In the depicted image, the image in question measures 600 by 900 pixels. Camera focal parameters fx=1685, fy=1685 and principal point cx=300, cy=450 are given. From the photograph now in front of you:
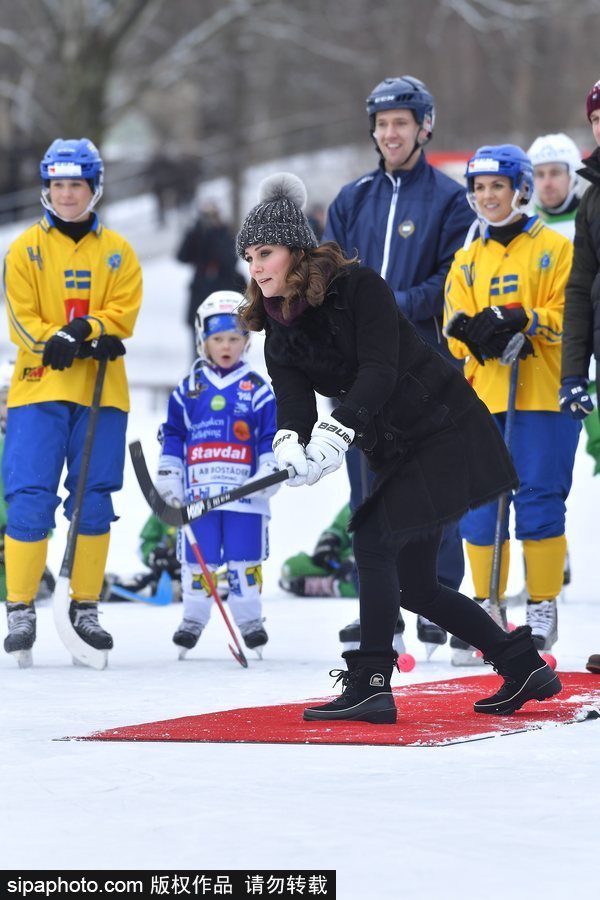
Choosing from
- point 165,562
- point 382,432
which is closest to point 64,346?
point 382,432

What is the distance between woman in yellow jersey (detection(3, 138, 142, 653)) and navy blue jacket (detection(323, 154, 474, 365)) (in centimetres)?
86

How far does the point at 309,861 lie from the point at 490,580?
3.11 metres

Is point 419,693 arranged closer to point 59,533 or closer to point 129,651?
point 129,651

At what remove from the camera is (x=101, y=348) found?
5.88m

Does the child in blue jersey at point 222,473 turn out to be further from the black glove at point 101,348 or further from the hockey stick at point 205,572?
the black glove at point 101,348

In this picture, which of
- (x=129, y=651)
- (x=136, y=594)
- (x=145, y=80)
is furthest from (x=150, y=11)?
(x=129, y=651)

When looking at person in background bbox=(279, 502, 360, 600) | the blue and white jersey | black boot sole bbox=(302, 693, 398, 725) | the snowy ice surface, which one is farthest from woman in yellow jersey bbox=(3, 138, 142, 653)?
person in background bbox=(279, 502, 360, 600)

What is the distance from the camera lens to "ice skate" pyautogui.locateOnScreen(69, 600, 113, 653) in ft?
19.1

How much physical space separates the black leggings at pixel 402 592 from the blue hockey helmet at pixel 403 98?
216cm

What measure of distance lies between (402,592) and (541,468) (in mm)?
1505

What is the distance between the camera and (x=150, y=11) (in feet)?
79.6

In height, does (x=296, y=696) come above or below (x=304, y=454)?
below

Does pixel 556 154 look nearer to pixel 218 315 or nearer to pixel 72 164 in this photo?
pixel 218 315

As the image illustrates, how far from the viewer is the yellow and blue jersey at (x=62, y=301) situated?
594cm
